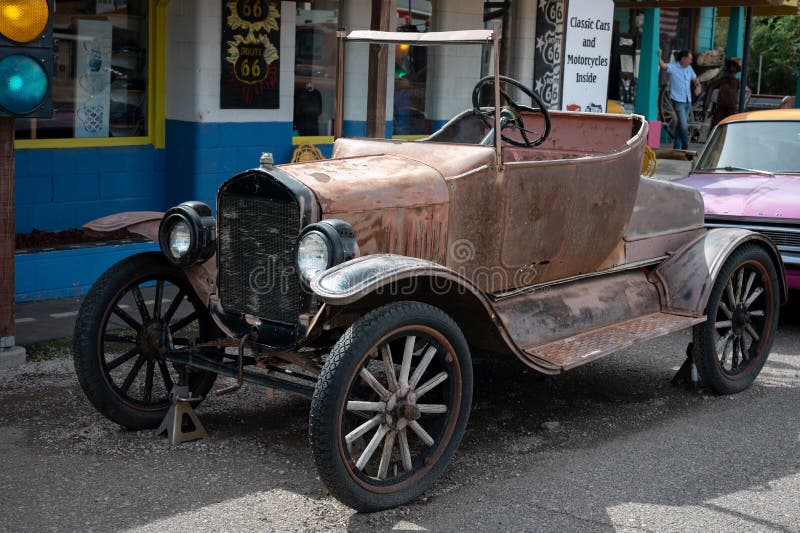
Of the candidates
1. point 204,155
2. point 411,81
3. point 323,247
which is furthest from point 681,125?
point 323,247

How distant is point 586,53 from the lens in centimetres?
1191

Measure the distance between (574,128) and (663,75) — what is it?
56.0ft

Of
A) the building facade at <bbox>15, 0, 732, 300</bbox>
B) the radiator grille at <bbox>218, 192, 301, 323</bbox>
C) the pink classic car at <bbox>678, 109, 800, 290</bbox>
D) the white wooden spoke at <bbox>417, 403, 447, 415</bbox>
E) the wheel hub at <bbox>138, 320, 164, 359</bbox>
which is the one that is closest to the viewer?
the white wooden spoke at <bbox>417, 403, 447, 415</bbox>

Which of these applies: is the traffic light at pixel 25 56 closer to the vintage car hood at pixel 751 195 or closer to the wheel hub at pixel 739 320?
the wheel hub at pixel 739 320

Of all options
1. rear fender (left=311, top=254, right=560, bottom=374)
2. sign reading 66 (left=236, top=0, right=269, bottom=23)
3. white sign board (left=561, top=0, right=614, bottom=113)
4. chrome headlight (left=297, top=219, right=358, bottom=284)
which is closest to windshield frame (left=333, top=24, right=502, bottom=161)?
rear fender (left=311, top=254, right=560, bottom=374)

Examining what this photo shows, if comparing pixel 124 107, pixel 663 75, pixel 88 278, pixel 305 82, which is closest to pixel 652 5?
pixel 663 75

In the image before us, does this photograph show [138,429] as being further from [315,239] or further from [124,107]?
Result: [124,107]

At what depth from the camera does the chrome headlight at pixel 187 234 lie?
4793 millimetres

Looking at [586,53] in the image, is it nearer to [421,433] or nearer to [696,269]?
[696,269]

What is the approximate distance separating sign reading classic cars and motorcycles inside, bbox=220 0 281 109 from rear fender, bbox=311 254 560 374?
500 cm

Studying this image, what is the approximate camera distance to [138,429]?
198 inches

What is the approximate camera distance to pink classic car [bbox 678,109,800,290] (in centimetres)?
768

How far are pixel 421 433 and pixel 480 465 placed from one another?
602mm

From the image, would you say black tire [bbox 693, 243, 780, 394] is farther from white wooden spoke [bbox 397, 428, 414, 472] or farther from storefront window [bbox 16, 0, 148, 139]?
storefront window [bbox 16, 0, 148, 139]
